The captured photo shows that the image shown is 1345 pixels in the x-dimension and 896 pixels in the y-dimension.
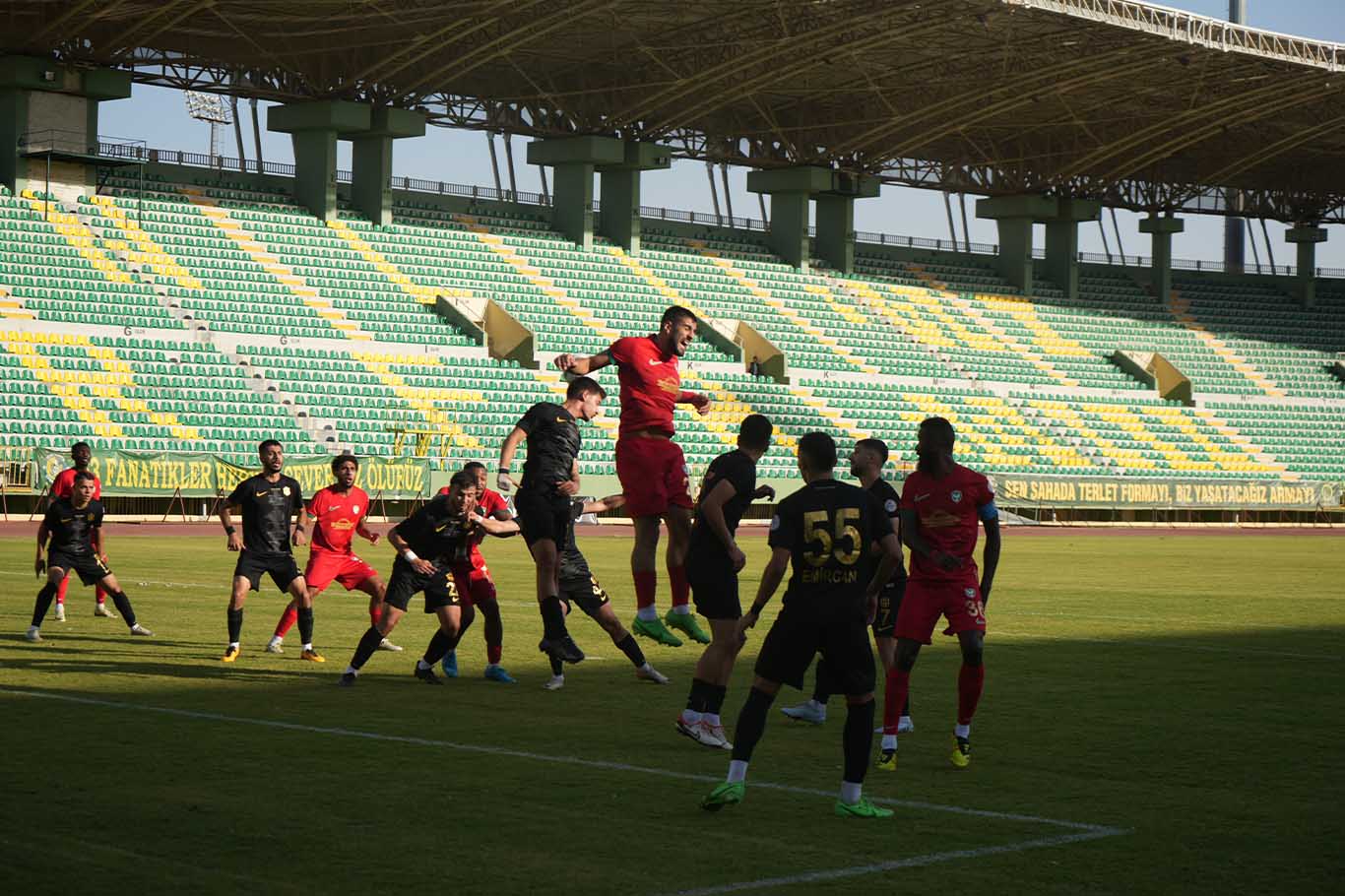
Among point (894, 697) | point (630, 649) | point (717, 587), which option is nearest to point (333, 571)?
point (630, 649)

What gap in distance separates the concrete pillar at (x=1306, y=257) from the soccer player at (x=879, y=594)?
236 ft

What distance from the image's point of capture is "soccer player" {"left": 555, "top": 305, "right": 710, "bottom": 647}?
44.8 ft

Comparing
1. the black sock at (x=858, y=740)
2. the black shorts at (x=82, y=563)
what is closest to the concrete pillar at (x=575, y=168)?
the black shorts at (x=82, y=563)

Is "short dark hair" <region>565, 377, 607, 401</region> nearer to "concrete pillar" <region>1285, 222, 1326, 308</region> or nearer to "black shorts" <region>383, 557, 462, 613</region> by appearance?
"black shorts" <region>383, 557, 462, 613</region>

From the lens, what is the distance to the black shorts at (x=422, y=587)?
13516mm

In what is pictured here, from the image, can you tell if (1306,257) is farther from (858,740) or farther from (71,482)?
(858,740)

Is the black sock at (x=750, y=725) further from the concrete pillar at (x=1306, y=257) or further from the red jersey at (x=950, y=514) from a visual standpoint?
the concrete pillar at (x=1306, y=257)

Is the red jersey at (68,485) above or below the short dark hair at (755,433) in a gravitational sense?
below

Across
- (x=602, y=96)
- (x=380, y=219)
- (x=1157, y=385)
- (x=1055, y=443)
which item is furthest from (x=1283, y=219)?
(x=380, y=219)

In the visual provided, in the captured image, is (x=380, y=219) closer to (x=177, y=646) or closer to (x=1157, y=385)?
(x=1157, y=385)

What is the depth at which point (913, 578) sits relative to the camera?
1052cm

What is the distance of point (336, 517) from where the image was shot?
15305 mm

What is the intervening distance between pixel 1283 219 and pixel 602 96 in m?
34.5

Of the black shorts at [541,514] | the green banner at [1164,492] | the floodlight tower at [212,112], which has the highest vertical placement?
the floodlight tower at [212,112]
